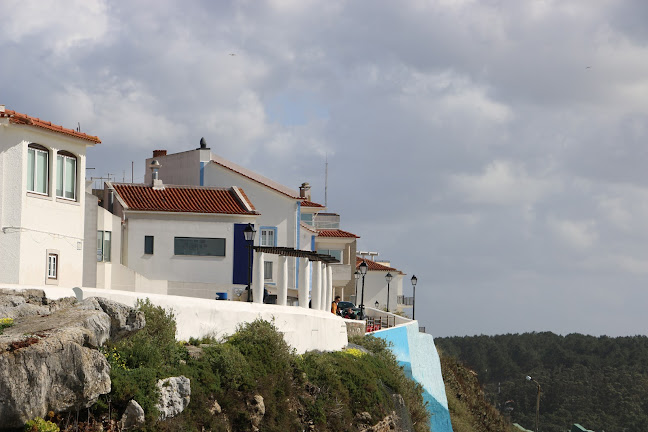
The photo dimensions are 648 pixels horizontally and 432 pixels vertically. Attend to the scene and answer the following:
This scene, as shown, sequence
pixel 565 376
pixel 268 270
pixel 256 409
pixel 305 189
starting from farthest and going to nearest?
1. pixel 565 376
2. pixel 305 189
3. pixel 268 270
4. pixel 256 409

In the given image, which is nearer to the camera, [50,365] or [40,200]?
[50,365]

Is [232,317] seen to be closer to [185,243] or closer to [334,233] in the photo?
[185,243]

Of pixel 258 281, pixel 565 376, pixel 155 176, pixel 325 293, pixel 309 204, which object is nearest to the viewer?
pixel 258 281

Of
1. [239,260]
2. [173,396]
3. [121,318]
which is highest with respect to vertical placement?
[239,260]

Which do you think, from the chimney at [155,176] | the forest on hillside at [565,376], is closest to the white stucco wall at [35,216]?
the chimney at [155,176]

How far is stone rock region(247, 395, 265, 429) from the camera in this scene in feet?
77.0

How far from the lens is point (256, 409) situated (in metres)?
23.8

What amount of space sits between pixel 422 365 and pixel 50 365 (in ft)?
115

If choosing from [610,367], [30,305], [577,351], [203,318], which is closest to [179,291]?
[203,318]

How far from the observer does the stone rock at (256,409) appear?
23.5 meters

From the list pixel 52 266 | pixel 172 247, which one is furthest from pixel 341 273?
pixel 52 266

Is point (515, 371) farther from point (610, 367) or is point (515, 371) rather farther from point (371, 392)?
point (371, 392)

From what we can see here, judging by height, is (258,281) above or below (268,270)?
below

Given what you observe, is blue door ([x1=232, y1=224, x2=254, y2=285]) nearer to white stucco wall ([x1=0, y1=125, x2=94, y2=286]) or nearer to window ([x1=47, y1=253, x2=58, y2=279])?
white stucco wall ([x1=0, y1=125, x2=94, y2=286])
